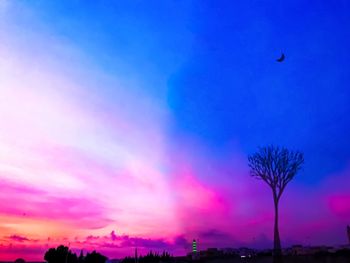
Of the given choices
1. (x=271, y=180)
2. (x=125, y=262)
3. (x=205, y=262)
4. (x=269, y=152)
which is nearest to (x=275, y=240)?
(x=271, y=180)

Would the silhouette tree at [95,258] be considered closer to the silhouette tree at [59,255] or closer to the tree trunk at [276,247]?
the silhouette tree at [59,255]

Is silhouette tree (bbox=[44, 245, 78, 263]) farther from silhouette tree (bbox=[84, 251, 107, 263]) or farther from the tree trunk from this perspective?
the tree trunk

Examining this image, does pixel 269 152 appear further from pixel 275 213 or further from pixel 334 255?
pixel 334 255

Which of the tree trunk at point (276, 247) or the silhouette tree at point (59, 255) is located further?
the silhouette tree at point (59, 255)

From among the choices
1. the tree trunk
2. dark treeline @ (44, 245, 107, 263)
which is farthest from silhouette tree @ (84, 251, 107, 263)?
the tree trunk

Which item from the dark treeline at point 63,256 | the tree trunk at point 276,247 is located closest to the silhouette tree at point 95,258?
the dark treeline at point 63,256

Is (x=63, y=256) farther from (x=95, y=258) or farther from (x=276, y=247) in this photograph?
(x=276, y=247)

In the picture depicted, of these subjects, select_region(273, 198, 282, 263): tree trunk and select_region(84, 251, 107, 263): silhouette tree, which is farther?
select_region(84, 251, 107, 263): silhouette tree

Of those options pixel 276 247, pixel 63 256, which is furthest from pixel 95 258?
pixel 276 247

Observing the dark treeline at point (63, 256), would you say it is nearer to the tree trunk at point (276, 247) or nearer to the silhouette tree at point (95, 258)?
the silhouette tree at point (95, 258)

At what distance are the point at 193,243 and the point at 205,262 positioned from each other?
4846 cm

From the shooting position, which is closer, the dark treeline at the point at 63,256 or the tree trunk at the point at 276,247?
the tree trunk at the point at 276,247

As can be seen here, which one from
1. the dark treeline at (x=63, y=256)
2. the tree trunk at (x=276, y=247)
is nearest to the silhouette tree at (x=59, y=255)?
the dark treeline at (x=63, y=256)

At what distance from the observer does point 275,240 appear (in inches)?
2179
